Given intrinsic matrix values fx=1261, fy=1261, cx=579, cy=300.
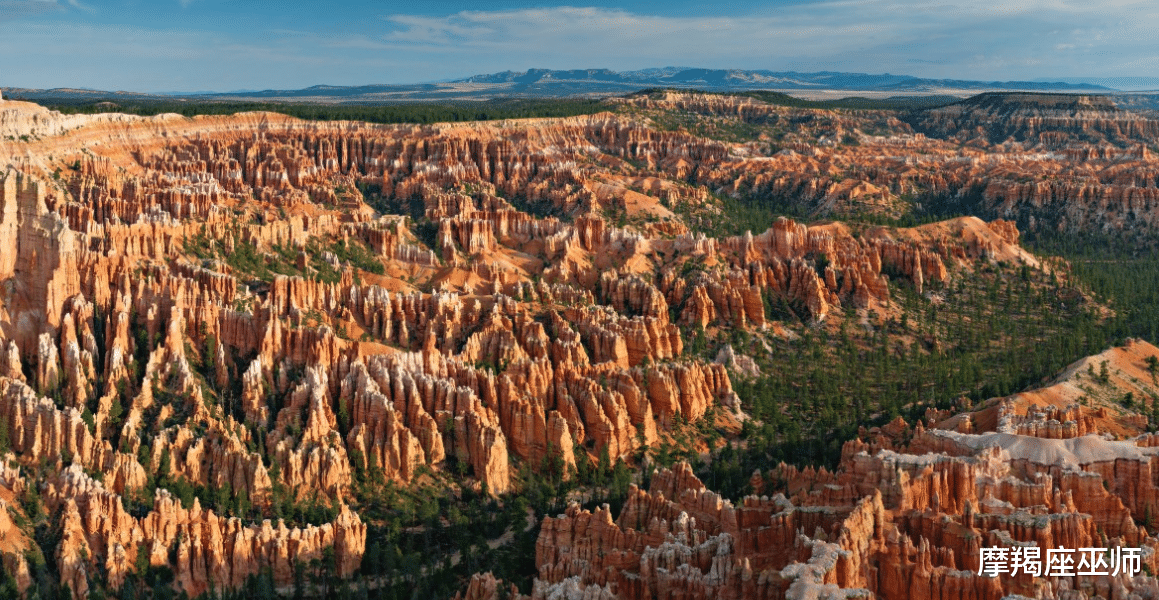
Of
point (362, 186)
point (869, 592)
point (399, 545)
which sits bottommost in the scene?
point (399, 545)

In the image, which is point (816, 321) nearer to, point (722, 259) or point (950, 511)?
point (722, 259)

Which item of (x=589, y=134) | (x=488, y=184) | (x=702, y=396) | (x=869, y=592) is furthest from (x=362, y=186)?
(x=869, y=592)

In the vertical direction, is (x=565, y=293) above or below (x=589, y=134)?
below

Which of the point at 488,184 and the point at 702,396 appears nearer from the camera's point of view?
the point at 702,396

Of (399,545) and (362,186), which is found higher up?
(362,186)

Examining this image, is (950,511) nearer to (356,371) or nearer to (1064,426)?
(1064,426)

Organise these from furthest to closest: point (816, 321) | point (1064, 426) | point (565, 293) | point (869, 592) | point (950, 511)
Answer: point (816, 321) < point (565, 293) < point (1064, 426) < point (950, 511) < point (869, 592)

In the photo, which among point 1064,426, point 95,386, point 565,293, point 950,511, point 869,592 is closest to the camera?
point 869,592

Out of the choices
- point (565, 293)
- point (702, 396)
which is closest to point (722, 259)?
point (565, 293)

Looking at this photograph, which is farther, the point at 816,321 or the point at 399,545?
the point at 816,321
